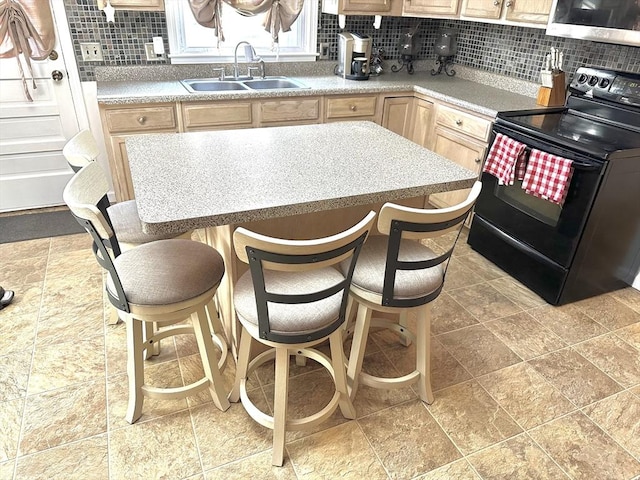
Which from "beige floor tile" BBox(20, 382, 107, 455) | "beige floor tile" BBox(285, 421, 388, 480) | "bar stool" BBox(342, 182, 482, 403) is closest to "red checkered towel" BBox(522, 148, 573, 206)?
"bar stool" BBox(342, 182, 482, 403)

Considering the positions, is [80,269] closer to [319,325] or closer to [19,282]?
[19,282]

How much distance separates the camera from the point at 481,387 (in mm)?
1982

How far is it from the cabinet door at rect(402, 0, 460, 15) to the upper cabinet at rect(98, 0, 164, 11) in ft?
5.82

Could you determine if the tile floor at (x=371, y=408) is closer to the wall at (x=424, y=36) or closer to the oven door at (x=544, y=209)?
the oven door at (x=544, y=209)

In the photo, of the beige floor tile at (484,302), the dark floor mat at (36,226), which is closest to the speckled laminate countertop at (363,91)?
the dark floor mat at (36,226)

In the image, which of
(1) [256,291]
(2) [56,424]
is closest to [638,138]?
(1) [256,291]

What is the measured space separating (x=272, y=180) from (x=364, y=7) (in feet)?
7.93

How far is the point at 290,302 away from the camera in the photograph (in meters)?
1.28

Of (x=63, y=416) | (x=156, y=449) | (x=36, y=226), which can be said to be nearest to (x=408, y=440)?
(x=156, y=449)

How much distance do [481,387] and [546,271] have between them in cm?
90

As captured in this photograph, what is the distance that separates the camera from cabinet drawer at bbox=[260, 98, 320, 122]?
313 cm

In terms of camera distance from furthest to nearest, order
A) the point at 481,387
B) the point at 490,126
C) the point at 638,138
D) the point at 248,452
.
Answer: the point at 490,126, the point at 638,138, the point at 481,387, the point at 248,452

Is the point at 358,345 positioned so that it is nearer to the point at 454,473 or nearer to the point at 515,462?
the point at 454,473

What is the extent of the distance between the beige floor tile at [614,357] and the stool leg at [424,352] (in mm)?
890
